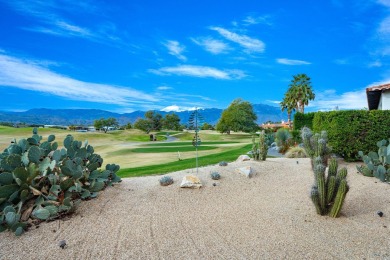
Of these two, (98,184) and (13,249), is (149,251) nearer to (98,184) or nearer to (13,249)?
(13,249)

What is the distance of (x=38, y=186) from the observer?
19.2 feet

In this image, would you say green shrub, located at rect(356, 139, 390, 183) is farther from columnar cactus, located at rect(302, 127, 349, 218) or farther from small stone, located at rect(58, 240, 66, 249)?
small stone, located at rect(58, 240, 66, 249)

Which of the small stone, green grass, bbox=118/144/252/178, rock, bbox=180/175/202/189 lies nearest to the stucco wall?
green grass, bbox=118/144/252/178

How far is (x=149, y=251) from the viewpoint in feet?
13.8

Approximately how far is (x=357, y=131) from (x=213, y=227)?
6999mm

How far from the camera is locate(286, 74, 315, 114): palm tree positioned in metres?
46.1

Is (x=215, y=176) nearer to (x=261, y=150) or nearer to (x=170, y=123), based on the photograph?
(x=261, y=150)

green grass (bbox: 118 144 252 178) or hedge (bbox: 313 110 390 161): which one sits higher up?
hedge (bbox: 313 110 390 161)

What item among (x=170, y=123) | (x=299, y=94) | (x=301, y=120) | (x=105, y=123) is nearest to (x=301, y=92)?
(x=299, y=94)

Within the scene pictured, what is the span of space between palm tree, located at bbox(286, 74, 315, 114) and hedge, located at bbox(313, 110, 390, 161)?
38.6 meters

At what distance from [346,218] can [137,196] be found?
4.53 metres

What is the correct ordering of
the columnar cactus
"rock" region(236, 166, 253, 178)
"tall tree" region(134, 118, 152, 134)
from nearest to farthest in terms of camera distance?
the columnar cactus, "rock" region(236, 166, 253, 178), "tall tree" region(134, 118, 152, 134)

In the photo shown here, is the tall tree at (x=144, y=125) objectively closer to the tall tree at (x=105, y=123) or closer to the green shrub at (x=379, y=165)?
the tall tree at (x=105, y=123)

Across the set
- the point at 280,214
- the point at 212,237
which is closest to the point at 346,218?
Result: the point at 280,214
